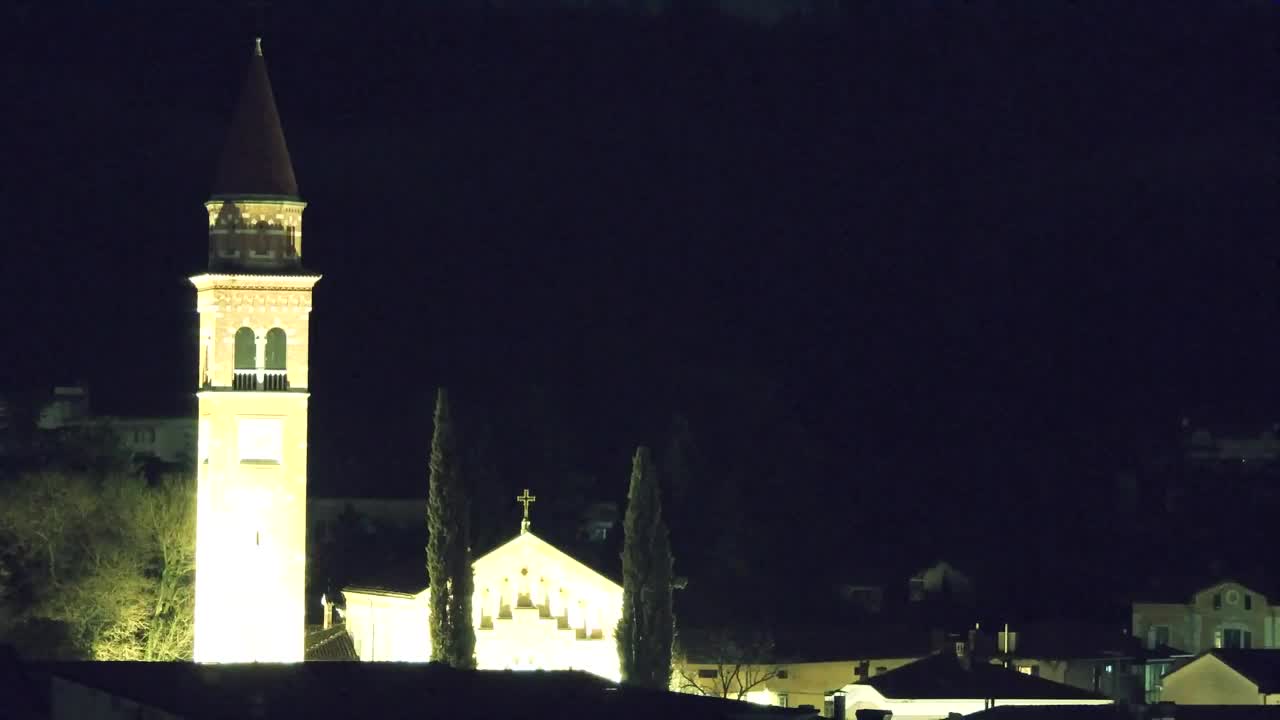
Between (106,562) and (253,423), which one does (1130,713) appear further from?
(106,562)

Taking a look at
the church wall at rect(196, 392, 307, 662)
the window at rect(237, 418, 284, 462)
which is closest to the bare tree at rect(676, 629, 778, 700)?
the church wall at rect(196, 392, 307, 662)

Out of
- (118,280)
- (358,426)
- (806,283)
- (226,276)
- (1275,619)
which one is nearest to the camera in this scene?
(226,276)

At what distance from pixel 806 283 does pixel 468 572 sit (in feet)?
338

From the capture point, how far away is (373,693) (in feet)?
145

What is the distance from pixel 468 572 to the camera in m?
76.9

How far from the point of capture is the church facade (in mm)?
78062

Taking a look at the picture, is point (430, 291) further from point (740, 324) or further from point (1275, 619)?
point (1275, 619)

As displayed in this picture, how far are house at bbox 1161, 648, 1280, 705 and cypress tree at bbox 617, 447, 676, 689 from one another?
47.4 ft

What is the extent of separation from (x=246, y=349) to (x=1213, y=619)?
1616 inches

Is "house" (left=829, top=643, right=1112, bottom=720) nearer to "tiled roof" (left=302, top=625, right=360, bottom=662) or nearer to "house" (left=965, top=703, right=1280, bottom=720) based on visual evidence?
"house" (left=965, top=703, right=1280, bottom=720)

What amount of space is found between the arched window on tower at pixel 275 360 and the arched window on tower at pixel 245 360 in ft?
1.14

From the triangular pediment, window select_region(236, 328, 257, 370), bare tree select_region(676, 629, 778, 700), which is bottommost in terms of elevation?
bare tree select_region(676, 629, 778, 700)

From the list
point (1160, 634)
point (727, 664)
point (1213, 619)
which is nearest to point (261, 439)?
point (727, 664)

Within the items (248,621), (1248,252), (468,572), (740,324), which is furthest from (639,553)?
(1248,252)
